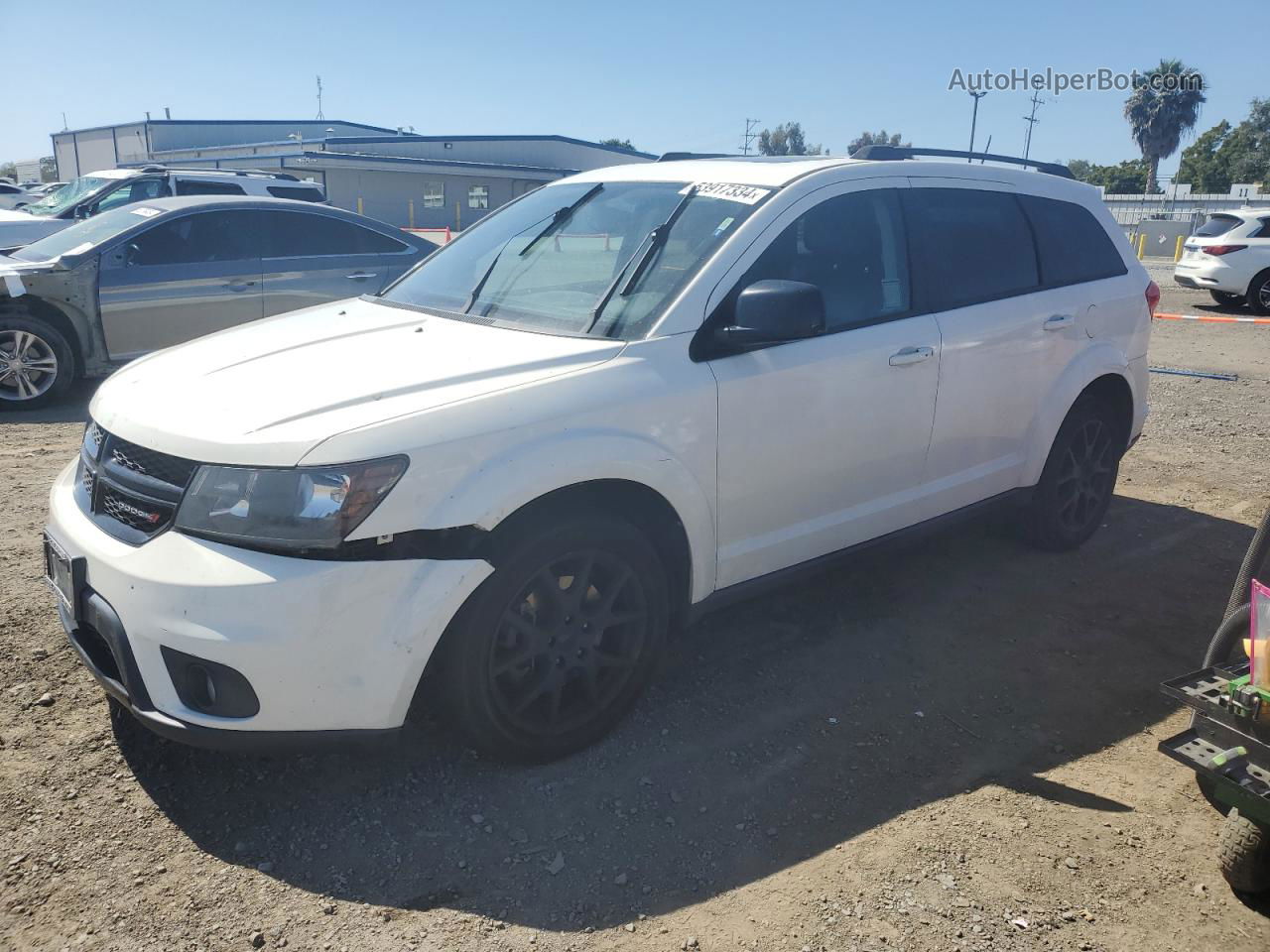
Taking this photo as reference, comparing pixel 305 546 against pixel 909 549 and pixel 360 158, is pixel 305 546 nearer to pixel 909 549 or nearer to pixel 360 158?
pixel 909 549

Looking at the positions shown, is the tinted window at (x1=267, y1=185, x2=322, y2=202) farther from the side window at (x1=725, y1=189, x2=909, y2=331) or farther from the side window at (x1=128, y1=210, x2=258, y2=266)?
the side window at (x1=725, y1=189, x2=909, y2=331)

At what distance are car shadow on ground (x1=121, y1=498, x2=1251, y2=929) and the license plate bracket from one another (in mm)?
556

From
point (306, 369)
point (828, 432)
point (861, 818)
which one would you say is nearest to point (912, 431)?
point (828, 432)

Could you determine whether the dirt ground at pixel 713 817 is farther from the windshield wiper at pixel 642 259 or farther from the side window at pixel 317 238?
the side window at pixel 317 238

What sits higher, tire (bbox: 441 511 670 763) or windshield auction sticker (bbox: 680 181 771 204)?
windshield auction sticker (bbox: 680 181 771 204)

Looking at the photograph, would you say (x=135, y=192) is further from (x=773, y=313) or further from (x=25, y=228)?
(x=773, y=313)

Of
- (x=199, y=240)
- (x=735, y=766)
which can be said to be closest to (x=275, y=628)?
(x=735, y=766)

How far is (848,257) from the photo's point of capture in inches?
150

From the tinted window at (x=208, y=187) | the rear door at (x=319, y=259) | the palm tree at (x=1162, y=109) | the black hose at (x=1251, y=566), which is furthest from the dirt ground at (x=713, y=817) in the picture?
the palm tree at (x=1162, y=109)

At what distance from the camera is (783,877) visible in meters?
2.68

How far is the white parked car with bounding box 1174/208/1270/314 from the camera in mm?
15883

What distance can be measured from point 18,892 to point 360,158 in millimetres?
39798

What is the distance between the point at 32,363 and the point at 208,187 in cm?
552

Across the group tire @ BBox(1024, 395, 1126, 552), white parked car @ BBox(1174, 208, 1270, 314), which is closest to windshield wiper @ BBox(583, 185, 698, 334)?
tire @ BBox(1024, 395, 1126, 552)
